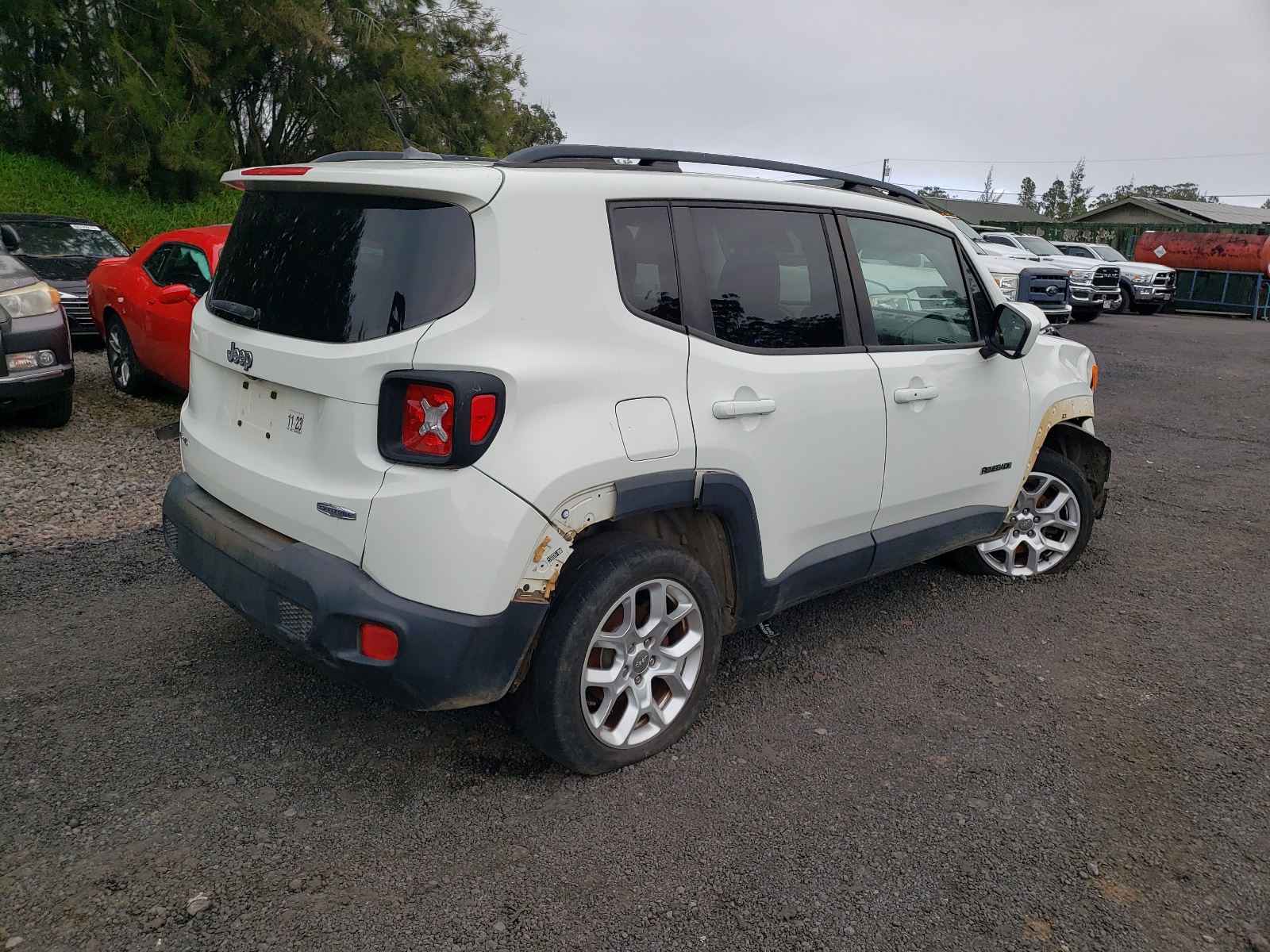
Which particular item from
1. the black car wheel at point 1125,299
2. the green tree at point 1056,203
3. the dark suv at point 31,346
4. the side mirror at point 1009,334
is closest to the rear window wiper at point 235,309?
the side mirror at point 1009,334

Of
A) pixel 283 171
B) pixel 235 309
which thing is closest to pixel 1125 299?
pixel 283 171

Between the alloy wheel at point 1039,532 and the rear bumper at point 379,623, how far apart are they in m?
3.07

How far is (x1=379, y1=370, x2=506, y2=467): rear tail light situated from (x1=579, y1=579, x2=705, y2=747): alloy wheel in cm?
70

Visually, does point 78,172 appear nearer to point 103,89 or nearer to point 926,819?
point 103,89

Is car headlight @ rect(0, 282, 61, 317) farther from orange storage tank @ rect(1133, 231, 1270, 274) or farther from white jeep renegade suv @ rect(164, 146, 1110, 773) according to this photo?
orange storage tank @ rect(1133, 231, 1270, 274)

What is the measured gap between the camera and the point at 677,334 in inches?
119

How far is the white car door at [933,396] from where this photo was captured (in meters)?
3.76

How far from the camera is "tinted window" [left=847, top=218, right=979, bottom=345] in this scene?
3799 mm

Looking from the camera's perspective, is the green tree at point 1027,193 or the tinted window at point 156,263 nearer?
the tinted window at point 156,263

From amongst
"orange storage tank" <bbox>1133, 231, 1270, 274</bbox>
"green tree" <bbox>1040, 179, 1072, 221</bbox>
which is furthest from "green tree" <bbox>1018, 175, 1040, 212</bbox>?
"orange storage tank" <bbox>1133, 231, 1270, 274</bbox>

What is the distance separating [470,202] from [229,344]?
1054mm

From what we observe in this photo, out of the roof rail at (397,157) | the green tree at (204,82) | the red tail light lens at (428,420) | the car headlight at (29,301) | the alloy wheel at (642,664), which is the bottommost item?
the alloy wheel at (642,664)

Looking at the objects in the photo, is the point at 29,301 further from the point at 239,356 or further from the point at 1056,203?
the point at 1056,203

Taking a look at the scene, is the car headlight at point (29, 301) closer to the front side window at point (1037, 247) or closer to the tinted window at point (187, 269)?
the tinted window at point (187, 269)
